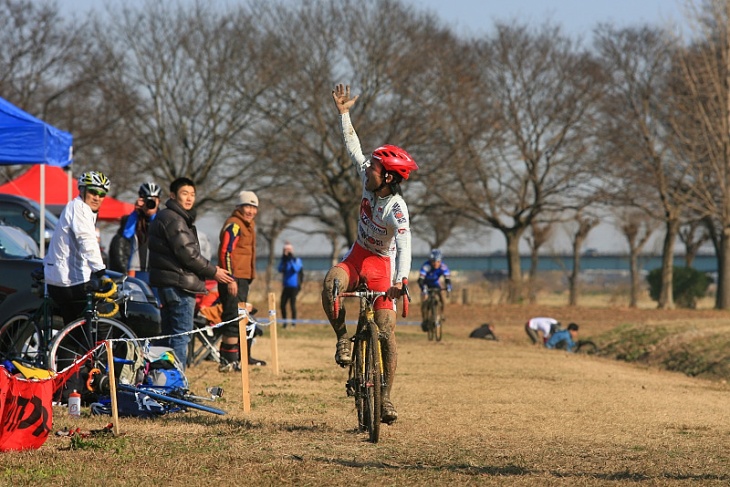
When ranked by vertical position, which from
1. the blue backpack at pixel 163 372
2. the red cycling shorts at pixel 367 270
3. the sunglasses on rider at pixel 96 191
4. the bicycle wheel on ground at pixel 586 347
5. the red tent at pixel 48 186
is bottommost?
the bicycle wheel on ground at pixel 586 347

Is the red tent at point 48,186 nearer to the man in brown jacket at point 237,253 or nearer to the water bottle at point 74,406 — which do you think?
the man in brown jacket at point 237,253

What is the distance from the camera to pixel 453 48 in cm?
4281

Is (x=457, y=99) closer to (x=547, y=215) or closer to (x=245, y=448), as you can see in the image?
(x=547, y=215)

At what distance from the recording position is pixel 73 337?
10.6 m

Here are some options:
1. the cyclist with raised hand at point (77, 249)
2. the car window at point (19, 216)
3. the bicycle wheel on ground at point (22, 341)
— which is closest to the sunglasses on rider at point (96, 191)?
the cyclist with raised hand at point (77, 249)

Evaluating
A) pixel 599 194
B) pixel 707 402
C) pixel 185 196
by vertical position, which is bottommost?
pixel 707 402

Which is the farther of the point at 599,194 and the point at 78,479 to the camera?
the point at 599,194

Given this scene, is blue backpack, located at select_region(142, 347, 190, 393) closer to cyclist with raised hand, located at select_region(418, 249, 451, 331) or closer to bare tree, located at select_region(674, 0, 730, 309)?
cyclist with raised hand, located at select_region(418, 249, 451, 331)

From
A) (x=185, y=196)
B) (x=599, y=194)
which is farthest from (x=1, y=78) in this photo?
(x=185, y=196)

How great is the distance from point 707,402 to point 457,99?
101ft

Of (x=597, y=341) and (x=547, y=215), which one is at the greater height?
(x=547, y=215)

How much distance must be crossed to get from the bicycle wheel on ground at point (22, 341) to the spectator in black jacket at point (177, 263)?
1392 millimetres

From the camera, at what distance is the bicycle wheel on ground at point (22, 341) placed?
10719 mm

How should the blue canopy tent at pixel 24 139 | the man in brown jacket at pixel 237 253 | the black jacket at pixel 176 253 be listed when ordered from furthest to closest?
1. the blue canopy tent at pixel 24 139
2. the man in brown jacket at pixel 237 253
3. the black jacket at pixel 176 253
